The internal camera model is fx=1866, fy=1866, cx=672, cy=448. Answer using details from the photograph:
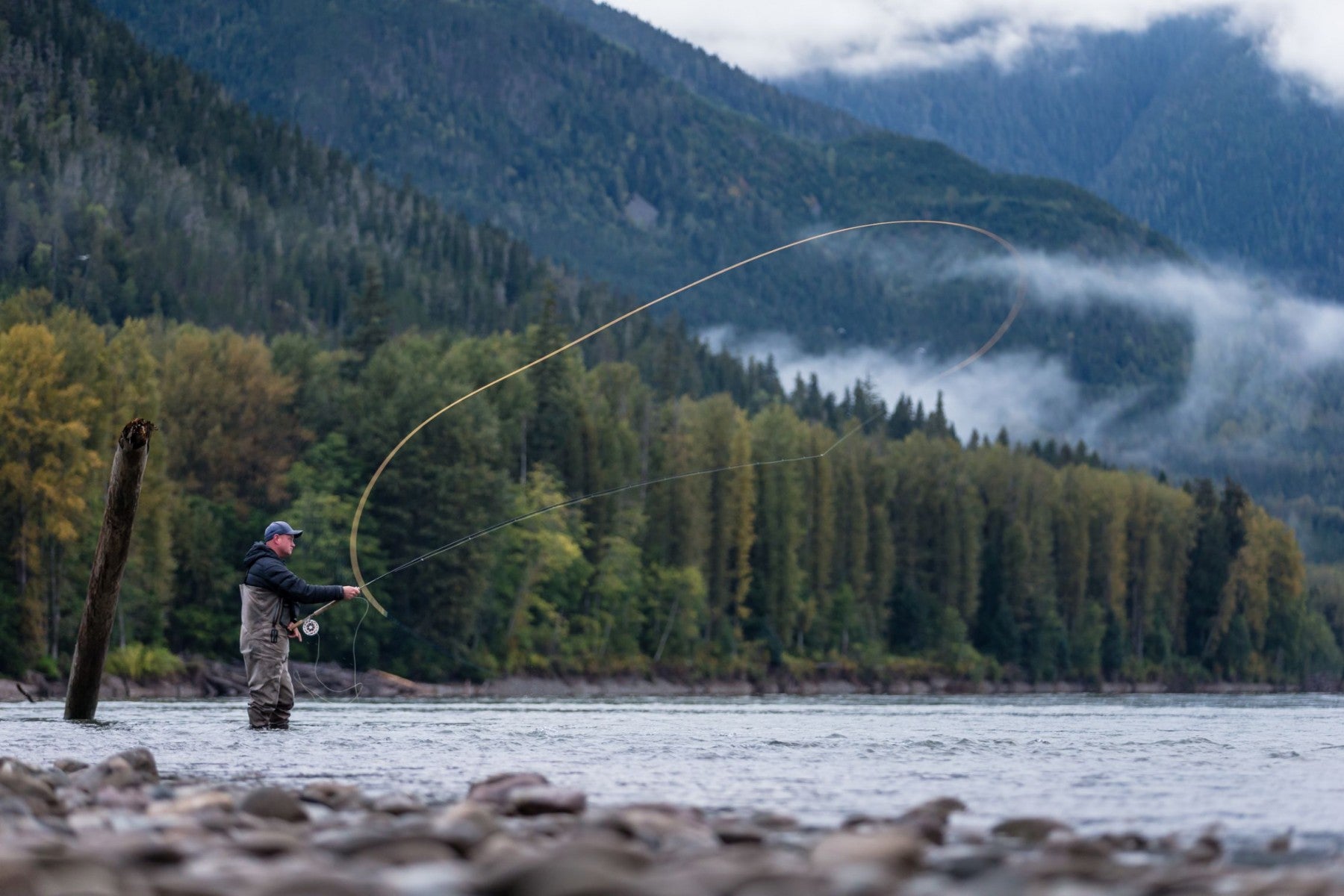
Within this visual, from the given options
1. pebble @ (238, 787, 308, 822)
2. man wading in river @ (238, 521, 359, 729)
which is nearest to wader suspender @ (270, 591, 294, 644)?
man wading in river @ (238, 521, 359, 729)

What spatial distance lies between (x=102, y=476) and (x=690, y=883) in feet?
165

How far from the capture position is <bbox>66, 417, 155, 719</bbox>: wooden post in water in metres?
20.3

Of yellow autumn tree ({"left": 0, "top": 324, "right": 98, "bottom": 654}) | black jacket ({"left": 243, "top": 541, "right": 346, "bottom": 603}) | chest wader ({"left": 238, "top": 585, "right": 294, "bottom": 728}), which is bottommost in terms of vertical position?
chest wader ({"left": 238, "top": 585, "right": 294, "bottom": 728})

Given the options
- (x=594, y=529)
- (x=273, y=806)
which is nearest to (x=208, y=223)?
(x=594, y=529)

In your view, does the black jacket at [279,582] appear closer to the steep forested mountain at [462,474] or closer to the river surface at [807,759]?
the river surface at [807,759]

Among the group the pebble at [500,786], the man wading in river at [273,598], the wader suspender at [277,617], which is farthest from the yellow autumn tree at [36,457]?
the pebble at [500,786]

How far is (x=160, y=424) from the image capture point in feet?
212

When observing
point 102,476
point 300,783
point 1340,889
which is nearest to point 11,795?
point 300,783

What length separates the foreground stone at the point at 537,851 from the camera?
711 cm

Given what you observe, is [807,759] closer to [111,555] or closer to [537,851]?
[111,555]

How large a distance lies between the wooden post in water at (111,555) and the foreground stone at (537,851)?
8.30 m

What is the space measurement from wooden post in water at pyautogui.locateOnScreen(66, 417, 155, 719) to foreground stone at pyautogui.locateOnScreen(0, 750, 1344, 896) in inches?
327

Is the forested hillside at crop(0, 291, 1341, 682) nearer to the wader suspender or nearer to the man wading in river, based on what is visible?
the man wading in river

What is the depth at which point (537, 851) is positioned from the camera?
336 inches
